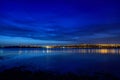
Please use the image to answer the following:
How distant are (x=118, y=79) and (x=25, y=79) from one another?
963 centimetres

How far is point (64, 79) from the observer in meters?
17.5

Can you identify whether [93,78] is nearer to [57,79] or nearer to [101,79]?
[101,79]

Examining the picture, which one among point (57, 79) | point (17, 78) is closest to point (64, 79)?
point (57, 79)

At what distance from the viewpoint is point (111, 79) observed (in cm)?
1812

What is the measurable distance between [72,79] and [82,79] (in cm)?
109

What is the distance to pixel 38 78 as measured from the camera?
17.8 metres

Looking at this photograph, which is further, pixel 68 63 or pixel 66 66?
pixel 68 63

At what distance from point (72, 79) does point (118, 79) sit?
16.2 ft

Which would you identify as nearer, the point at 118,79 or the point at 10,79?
the point at 10,79

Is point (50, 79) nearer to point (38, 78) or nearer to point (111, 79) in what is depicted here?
point (38, 78)

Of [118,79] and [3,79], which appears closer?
[3,79]

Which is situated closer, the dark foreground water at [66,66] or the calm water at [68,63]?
the dark foreground water at [66,66]

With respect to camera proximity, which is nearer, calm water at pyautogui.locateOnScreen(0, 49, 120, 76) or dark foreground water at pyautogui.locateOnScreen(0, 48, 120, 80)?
dark foreground water at pyautogui.locateOnScreen(0, 48, 120, 80)

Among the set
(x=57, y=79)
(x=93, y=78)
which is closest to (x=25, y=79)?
(x=57, y=79)
